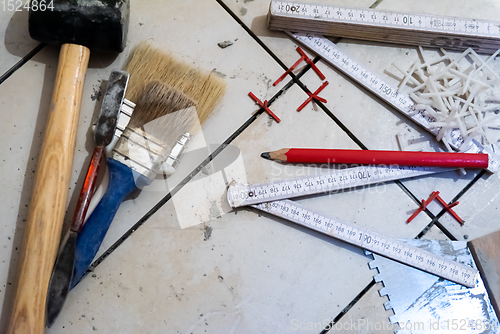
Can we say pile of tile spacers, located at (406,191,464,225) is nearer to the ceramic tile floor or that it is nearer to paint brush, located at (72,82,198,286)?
the ceramic tile floor

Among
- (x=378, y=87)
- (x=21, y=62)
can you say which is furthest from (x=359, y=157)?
(x=21, y=62)

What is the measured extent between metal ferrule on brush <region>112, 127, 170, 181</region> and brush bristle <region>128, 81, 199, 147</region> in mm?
18

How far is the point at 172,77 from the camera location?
1.09 m

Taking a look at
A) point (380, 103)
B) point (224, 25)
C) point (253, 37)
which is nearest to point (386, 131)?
point (380, 103)

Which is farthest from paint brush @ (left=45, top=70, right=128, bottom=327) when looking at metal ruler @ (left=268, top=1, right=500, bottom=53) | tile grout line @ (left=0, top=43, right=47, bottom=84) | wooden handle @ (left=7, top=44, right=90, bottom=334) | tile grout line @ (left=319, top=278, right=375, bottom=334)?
tile grout line @ (left=319, top=278, right=375, bottom=334)

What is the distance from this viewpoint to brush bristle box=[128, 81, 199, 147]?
104 cm

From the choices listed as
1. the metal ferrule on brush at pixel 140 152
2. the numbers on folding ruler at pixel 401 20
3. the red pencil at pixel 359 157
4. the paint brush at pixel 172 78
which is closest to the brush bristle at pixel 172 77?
the paint brush at pixel 172 78

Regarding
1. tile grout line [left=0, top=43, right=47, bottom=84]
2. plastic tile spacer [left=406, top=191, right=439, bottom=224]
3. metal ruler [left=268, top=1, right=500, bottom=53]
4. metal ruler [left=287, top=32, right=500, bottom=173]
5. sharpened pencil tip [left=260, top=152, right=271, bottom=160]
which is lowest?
tile grout line [left=0, top=43, right=47, bottom=84]

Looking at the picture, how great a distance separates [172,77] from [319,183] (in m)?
0.55

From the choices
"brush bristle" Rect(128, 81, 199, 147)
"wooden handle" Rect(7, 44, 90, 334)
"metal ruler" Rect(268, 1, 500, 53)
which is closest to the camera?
"wooden handle" Rect(7, 44, 90, 334)

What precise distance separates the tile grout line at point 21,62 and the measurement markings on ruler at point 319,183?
73cm

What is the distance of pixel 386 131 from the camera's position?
119 cm

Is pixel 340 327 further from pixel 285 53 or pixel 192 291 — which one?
pixel 285 53

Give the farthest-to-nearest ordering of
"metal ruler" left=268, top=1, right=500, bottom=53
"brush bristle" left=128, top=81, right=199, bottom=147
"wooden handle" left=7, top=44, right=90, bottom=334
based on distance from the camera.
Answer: "metal ruler" left=268, top=1, right=500, bottom=53 → "brush bristle" left=128, top=81, right=199, bottom=147 → "wooden handle" left=7, top=44, right=90, bottom=334
